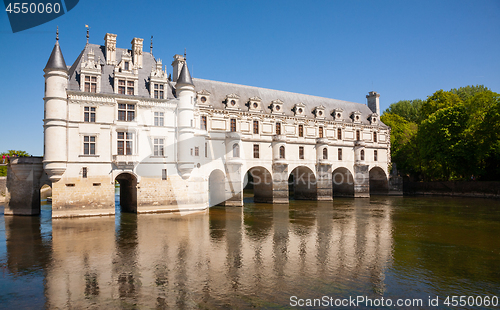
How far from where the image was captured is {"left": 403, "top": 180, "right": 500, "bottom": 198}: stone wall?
4759 centimetres

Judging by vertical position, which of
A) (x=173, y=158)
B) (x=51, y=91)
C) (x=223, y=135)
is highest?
(x=51, y=91)

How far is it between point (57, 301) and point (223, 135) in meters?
27.1

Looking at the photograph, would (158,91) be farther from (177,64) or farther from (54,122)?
(54,122)

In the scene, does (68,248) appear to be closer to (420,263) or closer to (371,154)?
(420,263)

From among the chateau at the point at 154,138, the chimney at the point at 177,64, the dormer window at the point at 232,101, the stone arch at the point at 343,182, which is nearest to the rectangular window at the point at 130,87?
the chateau at the point at 154,138

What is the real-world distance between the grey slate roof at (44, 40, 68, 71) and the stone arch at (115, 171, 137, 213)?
404 inches

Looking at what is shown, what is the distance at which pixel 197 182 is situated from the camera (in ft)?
107

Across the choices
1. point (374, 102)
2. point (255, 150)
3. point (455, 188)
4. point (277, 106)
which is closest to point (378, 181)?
point (455, 188)


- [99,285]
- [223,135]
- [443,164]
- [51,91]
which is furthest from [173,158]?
[443,164]

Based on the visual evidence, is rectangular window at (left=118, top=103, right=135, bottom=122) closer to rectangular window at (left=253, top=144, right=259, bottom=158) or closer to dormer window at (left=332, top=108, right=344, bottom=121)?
rectangular window at (left=253, top=144, right=259, bottom=158)

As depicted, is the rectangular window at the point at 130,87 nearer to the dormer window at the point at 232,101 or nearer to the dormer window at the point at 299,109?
the dormer window at the point at 232,101

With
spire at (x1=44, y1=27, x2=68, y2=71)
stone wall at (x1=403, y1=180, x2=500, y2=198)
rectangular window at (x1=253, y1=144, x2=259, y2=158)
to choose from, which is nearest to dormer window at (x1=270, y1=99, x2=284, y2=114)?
rectangular window at (x1=253, y1=144, x2=259, y2=158)

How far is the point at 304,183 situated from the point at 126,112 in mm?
26261

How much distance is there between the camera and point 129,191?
109 feet
